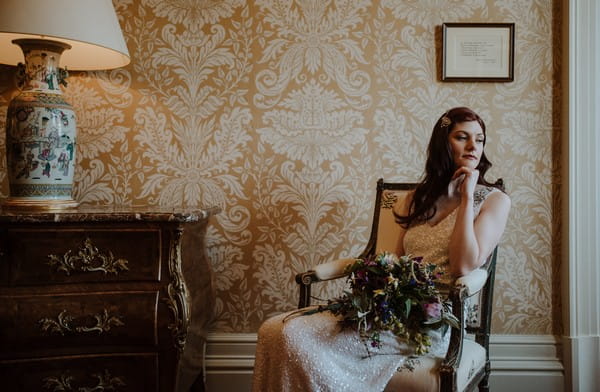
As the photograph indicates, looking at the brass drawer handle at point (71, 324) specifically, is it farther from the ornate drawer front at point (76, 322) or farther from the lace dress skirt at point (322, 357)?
the lace dress skirt at point (322, 357)

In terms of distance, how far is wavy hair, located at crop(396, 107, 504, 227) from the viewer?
206 centimetres

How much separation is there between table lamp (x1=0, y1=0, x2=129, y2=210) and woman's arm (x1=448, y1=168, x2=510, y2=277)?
1530mm

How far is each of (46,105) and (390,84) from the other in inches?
62.1

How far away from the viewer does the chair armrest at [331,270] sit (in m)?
1.99

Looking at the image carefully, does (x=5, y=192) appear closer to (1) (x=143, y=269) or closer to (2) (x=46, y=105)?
(2) (x=46, y=105)

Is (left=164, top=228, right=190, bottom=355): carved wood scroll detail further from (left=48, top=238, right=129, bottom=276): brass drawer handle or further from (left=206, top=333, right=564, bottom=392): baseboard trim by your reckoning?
(left=206, top=333, right=564, bottom=392): baseboard trim

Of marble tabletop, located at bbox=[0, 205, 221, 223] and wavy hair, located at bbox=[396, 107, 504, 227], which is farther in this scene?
wavy hair, located at bbox=[396, 107, 504, 227]

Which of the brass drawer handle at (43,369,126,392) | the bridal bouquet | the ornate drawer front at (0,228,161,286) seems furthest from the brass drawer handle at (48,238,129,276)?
the bridal bouquet

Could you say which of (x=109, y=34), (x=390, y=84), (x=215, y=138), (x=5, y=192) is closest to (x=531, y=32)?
(x=390, y=84)

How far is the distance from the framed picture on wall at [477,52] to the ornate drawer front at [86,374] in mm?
1915

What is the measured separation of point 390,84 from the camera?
102 inches

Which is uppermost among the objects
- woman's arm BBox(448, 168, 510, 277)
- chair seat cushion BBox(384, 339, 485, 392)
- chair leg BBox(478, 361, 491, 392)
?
woman's arm BBox(448, 168, 510, 277)

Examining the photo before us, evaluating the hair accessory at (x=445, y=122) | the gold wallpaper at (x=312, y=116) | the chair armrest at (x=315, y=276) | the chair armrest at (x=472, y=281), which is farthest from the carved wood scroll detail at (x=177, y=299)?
the hair accessory at (x=445, y=122)

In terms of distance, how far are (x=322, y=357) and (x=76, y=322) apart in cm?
90
